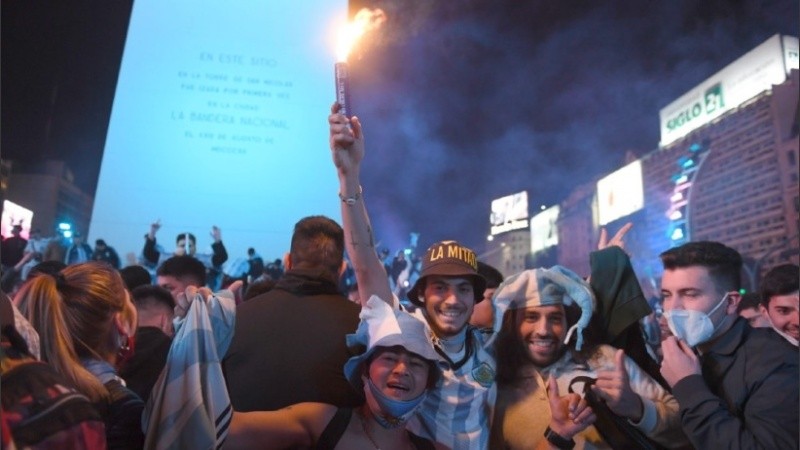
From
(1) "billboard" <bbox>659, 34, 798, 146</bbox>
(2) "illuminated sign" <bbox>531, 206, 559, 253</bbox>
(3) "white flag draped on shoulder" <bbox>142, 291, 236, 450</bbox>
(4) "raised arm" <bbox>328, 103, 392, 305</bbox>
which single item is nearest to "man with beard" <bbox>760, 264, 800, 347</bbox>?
(4) "raised arm" <bbox>328, 103, 392, 305</bbox>

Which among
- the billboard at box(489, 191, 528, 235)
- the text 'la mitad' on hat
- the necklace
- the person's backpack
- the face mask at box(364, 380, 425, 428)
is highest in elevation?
the billboard at box(489, 191, 528, 235)

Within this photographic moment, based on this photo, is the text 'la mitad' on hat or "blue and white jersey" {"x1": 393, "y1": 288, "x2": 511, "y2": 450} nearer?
"blue and white jersey" {"x1": 393, "y1": 288, "x2": 511, "y2": 450}

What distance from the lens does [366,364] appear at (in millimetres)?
2170

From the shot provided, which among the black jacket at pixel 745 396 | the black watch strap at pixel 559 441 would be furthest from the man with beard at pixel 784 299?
the black watch strap at pixel 559 441

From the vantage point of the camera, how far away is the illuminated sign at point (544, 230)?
169 feet

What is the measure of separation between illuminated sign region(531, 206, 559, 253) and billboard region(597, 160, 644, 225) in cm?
670

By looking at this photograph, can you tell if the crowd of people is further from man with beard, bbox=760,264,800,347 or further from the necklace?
man with beard, bbox=760,264,800,347

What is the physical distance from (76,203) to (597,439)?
11229 mm

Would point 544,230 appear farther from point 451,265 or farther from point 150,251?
point 451,265

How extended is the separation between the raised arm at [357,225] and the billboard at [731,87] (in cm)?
3335

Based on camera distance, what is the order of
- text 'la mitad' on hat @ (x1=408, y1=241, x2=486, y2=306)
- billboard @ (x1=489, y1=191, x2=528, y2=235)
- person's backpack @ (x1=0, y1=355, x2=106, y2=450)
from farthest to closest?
billboard @ (x1=489, y1=191, x2=528, y2=235) < text 'la mitad' on hat @ (x1=408, y1=241, x2=486, y2=306) < person's backpack @ (x1=0, y1=355, x2=106, y2=450)

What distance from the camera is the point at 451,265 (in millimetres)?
2650

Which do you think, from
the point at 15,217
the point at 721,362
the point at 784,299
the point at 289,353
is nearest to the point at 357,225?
the point at 289,353

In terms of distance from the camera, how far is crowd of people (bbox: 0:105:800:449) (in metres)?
1.67
